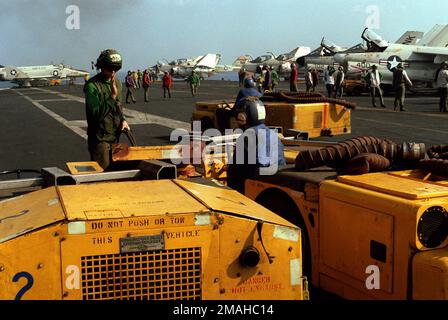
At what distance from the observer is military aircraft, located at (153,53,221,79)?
82562 mm

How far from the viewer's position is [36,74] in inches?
3024

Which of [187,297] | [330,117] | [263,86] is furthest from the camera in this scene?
[263,86]

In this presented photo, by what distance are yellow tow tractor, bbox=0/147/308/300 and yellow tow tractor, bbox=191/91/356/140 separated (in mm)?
7632

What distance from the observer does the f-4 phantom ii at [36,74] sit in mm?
75625

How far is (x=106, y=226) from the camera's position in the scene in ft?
9.39

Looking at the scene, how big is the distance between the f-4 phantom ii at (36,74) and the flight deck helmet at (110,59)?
7194 cm

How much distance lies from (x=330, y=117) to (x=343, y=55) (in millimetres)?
29100

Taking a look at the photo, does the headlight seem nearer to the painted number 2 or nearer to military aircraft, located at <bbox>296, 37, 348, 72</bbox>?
the painted number 2

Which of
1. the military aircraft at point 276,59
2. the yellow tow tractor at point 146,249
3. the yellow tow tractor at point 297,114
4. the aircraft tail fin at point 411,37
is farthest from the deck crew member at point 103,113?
the military aircraft at point 276,59

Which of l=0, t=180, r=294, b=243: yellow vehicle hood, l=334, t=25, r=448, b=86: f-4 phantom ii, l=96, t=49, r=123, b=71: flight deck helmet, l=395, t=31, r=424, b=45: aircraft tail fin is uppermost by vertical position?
l=395, t=31, r=424, b=45: aircraft tail fin

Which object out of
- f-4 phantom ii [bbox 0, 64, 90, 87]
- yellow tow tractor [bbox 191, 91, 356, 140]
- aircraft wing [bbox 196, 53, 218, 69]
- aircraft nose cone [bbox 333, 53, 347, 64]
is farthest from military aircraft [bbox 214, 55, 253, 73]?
yellow tow tractor [bbox 191, 91, 356, 140]
